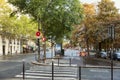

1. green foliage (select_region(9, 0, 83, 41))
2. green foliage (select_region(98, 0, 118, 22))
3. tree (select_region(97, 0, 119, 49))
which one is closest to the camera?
green foliage (select_region(9, 0, 83, 41))

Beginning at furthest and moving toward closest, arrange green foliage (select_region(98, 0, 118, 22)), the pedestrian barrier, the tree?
green foliage (select_region(98, 0, 118, 22)) → the tree → the pedestrian barrier

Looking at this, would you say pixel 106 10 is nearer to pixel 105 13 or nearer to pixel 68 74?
pixel 105 13

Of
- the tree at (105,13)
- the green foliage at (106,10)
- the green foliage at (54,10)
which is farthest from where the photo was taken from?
the green foliage at (106,10)

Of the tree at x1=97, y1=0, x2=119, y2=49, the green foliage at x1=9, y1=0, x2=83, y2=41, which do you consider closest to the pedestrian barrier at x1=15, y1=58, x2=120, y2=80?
the green foliage at x1=9, y1=0, x2=83, y2=41

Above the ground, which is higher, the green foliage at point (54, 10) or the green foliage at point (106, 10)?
the green foliage at point (106, 10)

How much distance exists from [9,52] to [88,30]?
3816 cm

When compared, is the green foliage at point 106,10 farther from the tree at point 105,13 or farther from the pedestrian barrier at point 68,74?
the pedestrian barrier at point 68,74

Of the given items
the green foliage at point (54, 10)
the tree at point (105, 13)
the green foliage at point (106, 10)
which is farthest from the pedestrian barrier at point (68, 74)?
the green foliage at point (106, 10)

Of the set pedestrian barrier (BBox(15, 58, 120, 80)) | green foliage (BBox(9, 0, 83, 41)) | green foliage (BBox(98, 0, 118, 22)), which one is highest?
green foliage (BBox(98, 0, 118, 22))

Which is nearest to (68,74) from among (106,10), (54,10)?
(54,10)

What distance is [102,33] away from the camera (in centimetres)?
5944

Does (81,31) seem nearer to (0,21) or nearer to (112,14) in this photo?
(112,14)

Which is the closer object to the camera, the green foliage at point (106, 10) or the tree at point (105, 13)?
the tree at point (105, 13)

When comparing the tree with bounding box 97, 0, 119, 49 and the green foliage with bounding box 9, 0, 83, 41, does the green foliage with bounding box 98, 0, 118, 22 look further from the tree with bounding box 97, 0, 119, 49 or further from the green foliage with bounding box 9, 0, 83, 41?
the green foliage with bounding box 9, 0, 83, 41
